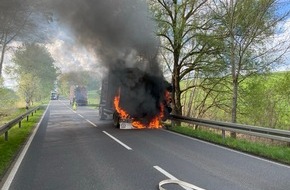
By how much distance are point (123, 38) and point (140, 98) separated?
3670mm

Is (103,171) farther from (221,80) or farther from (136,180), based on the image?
(221,80)

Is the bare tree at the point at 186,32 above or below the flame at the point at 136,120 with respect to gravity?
above

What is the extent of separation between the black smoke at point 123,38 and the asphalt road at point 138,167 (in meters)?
5.16

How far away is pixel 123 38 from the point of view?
16234mm

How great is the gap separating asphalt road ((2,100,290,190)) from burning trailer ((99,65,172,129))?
4.62 metres

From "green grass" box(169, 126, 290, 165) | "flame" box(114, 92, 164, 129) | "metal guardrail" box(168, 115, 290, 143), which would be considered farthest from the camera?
"flame" box(114, 92, 164, 129)

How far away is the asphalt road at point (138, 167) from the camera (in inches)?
225

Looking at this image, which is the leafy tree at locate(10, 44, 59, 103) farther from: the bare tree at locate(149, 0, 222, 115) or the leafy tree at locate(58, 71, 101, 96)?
the bare tree at locate(149, 0, 222, 115)

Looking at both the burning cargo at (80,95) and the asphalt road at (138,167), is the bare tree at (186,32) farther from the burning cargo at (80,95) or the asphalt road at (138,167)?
the burning cargo at (80,95)

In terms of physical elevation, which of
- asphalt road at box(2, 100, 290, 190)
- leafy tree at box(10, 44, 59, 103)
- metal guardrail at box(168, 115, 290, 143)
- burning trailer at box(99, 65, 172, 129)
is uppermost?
leafy tree at box(10, 44, 59, 103)

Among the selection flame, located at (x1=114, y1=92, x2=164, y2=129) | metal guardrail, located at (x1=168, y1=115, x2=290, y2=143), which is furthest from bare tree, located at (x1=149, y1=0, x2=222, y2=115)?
metal guardrail, located at (x1=168, y1=115, x2=290, y2=143)

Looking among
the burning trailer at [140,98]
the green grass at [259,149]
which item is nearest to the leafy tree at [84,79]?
the burning trailer at [140,98]

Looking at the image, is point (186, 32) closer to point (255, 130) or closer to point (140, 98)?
point (140, 98)

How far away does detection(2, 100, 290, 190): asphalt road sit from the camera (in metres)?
5.71
